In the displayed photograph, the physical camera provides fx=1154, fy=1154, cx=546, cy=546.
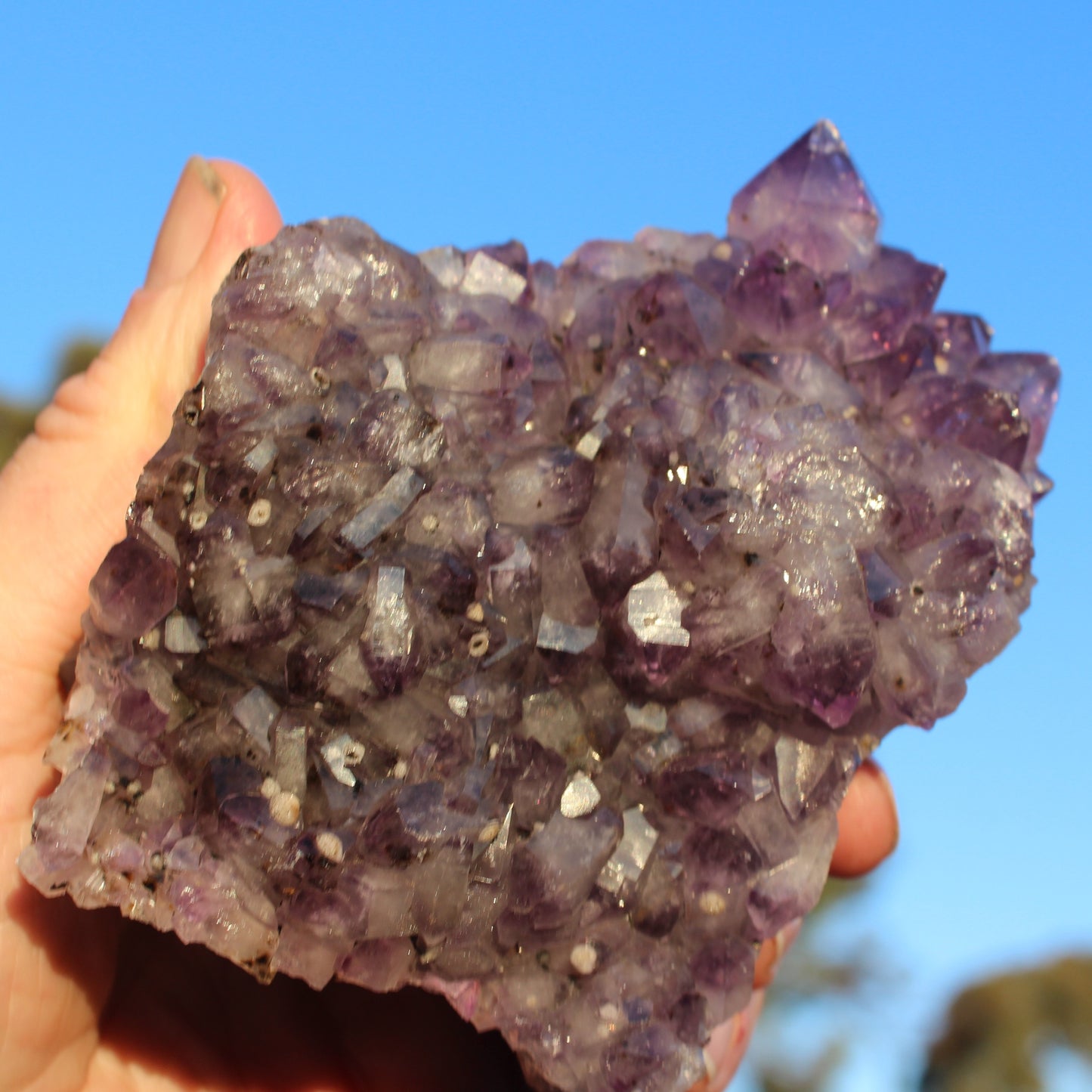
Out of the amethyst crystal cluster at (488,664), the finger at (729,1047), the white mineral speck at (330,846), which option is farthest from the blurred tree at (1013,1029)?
the white mineral speck at (330,846)

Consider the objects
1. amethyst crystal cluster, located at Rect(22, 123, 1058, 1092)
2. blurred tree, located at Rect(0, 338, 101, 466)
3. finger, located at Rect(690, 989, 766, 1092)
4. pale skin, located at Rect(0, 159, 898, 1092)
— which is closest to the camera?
amethyst crystal cluster, located at Rect(22, 123, 1058, 1092)

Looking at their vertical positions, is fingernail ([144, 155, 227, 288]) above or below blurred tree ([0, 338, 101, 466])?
above

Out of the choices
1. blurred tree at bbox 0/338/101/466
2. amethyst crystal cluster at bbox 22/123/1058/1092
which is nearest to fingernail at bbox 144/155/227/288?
amethyst crystal cluster at bbox 22/123/1058/1092

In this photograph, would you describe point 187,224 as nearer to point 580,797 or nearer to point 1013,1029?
point 580,797

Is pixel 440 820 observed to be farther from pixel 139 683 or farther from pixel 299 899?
pixel 139 683

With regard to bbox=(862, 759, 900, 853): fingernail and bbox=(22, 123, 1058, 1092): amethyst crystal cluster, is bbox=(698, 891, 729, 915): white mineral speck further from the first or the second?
bbox=(862, 759, 900, 853): fingernail

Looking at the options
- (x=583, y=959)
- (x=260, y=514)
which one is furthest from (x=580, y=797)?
(x=260, y=514)
